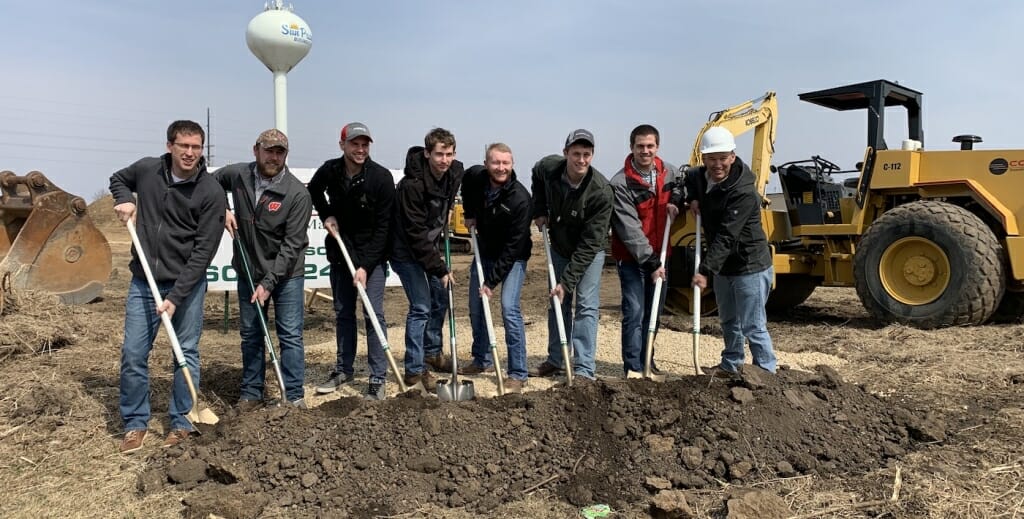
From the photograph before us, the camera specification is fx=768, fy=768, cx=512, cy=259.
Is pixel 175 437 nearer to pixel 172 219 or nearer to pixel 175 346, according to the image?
pixel 175 346

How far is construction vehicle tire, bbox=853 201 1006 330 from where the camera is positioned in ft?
23.9

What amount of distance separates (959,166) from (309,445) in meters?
7.12

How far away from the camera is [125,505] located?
3416 mm

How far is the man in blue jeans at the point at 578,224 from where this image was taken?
4.97 meters

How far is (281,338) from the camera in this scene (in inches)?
182

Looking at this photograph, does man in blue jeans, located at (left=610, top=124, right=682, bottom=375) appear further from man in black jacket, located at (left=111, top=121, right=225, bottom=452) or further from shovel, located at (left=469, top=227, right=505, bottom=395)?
man in black jacket, located at (left=111, top=121, right=225, bottom=452)

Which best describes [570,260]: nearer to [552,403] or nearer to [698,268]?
[698,268]

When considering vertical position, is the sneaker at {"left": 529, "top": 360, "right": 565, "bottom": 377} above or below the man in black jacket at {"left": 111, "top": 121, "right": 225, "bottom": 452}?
below

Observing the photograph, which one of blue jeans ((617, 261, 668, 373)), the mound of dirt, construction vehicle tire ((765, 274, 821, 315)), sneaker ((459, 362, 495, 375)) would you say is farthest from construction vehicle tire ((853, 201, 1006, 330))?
sneaker ((459, 362, 495, 375))

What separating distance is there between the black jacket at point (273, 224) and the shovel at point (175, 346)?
583 millimetres

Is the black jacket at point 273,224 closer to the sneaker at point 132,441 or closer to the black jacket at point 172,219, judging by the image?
the black jacket at point 172,219

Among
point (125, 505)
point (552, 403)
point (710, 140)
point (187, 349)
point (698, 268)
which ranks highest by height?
point (710, 140)

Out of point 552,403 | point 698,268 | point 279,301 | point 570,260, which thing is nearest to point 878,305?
point 698,268

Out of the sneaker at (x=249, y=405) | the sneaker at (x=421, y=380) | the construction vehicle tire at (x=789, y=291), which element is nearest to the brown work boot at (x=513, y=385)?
the sneaker at (x=421, y=380)
